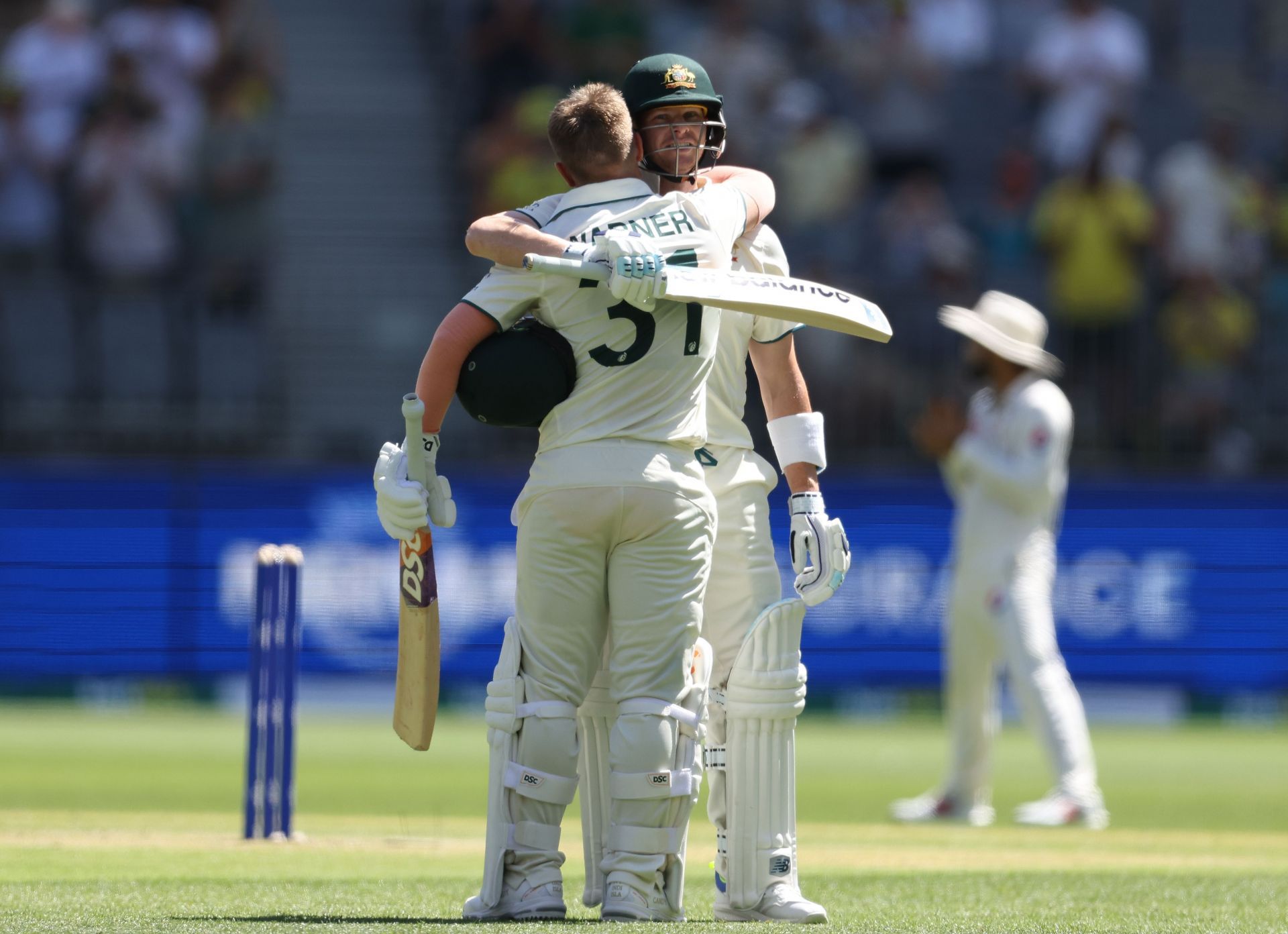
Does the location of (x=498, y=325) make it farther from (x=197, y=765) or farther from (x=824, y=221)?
(x=824, y=221)

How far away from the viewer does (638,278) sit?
489 cm

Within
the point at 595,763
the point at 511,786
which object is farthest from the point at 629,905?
the point at 595,763

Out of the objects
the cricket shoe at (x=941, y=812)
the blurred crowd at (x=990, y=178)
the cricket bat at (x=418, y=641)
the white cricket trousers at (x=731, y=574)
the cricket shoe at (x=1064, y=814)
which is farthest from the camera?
the blurred crowd at (x=990, y=178)

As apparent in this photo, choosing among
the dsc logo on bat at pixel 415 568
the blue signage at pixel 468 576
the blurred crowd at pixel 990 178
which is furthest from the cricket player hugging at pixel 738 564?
the blurred crowd at pixel 990 178

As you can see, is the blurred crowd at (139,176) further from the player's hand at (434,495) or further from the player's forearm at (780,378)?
the player's hand at (434,495)

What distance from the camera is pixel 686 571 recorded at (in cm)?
514

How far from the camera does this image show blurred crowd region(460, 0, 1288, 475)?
15547mm

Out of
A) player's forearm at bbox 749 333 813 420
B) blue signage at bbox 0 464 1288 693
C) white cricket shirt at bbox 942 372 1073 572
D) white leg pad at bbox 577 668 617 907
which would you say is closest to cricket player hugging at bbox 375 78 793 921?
white leg pad at bbox 577 668 617 907

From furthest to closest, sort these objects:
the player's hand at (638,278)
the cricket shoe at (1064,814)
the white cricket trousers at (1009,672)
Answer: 1. the white cricket trousers at (1009,672)
2. the cricket shoe at (1064,814)
3. the player's hand at (638,278)

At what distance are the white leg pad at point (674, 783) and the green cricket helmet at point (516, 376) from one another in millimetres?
742

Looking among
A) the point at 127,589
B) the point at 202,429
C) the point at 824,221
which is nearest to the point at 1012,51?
the point at 824,221

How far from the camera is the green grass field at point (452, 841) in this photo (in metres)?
5.48

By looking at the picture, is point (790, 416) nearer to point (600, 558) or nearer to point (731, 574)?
point (731, 574)

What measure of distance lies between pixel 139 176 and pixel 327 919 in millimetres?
11628
